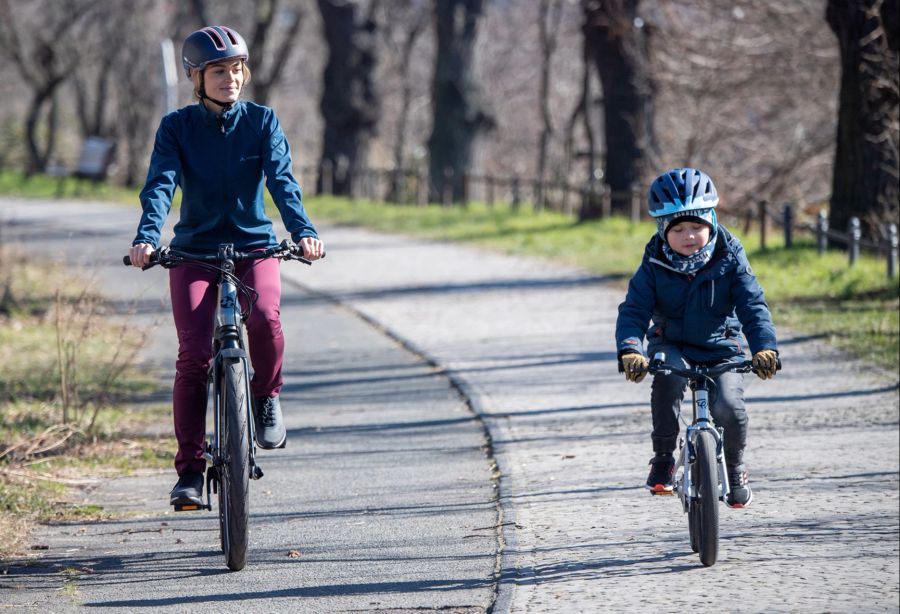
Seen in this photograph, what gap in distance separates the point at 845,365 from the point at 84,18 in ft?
129

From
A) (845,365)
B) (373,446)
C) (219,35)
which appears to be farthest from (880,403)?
(219,35)

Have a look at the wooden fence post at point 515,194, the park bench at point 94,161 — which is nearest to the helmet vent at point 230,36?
the wooden fence post at point 515,194

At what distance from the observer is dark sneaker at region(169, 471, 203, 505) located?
228 inches

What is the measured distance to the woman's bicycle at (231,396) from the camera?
5.54 meters

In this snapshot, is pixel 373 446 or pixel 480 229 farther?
pixel 480 229

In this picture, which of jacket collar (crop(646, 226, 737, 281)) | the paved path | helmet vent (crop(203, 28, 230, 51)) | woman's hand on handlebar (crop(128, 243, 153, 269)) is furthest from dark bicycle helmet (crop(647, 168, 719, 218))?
woman's hand on handlebar (crop(128, 243, 153, 269))

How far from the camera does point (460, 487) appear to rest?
7.26m

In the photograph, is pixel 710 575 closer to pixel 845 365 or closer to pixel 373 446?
pixel 373 446

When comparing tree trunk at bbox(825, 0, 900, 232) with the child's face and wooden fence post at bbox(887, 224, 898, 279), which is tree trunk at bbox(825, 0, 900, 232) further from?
the child's face

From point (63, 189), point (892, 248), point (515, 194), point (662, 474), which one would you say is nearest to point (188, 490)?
point (662, 474)

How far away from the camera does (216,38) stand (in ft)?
18.9

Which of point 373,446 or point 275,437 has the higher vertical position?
point 275,437

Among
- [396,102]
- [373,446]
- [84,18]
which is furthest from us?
[396,102]

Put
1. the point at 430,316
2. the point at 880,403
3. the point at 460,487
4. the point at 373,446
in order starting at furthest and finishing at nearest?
1. the point at 430,316
2. the point at 880,403
3. the point at 373,446
4. the point at 460,487
